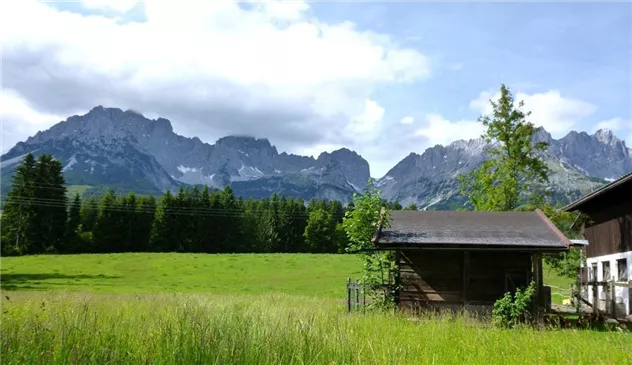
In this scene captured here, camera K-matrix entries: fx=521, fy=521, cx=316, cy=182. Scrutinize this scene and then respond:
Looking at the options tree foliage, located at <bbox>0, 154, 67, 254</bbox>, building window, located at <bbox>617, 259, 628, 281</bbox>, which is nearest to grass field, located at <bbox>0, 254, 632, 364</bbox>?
building window, located at <bbox>617, 259, 628, 281</bbox>

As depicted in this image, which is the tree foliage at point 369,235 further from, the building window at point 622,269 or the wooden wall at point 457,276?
the building window at point 622,269

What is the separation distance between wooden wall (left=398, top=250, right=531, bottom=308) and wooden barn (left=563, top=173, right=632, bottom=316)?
3912 millimetres

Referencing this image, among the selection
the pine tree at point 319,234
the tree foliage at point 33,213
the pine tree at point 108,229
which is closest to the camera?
the tree foliage at point 33,213

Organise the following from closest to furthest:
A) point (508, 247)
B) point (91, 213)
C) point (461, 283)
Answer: point (508, 247)
point (461, 283)
point (91, 213)

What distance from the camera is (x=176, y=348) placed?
17.6 feet

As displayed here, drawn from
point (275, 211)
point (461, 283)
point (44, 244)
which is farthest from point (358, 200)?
point (275, 211)

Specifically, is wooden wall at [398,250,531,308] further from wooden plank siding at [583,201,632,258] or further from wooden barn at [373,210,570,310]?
wooden plank siding at [583,201,632,258]

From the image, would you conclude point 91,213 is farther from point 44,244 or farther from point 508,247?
point 508,247

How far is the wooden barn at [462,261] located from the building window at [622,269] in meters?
5.63

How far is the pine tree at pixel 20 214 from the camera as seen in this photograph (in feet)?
229

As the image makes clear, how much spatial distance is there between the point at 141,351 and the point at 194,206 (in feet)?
281

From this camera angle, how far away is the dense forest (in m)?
71.5

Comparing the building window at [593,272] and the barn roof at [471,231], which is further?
the building window at [593,272]

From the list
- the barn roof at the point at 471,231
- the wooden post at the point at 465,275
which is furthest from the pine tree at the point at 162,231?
the wooden post at the point at 465,275
